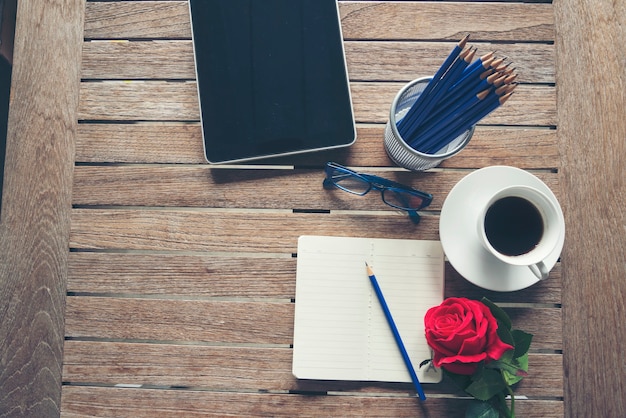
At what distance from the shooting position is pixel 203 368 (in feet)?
2.42

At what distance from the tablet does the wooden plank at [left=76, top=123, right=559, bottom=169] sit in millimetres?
28

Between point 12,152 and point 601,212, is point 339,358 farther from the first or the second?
point 12,152

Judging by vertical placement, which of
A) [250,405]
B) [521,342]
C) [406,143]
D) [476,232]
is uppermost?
[406,143]

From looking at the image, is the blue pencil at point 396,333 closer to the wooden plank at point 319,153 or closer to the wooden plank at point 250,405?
the wooden plank at point 250,405

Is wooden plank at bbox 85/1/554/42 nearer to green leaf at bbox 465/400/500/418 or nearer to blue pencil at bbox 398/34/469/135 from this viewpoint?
blue pencil at bbox 398/34/469/135

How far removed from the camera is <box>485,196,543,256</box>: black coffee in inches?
26.0

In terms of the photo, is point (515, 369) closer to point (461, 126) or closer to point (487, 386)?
point (487, 386)

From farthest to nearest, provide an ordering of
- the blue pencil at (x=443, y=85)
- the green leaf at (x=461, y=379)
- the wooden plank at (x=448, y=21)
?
the wooden plank at (x=448, y=21)
the green leaf at (x=461, y=379)
the blue pencil at (x=443, y=85)

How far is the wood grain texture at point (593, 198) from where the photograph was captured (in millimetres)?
728

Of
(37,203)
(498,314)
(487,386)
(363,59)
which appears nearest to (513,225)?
(498,314)

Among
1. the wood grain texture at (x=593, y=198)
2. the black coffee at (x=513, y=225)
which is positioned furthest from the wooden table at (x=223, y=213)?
the black coffee at (x=513, y=225)

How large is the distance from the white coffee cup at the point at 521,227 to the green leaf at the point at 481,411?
20cm

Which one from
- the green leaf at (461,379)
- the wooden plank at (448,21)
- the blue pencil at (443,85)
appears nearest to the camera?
the blue pencil at (443,85)

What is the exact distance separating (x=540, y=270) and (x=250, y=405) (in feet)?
1.50
